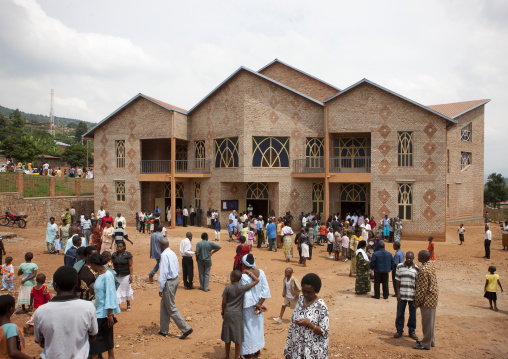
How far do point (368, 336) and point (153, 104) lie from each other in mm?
22206

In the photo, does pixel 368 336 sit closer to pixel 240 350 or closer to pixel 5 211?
pixel 240 350

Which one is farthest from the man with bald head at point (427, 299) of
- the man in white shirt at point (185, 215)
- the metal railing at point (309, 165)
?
the man in white shirt at point (185, 215)

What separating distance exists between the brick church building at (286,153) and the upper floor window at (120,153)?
74mm

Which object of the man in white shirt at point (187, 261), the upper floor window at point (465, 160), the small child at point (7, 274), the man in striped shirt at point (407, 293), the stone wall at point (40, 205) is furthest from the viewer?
the upper floor window at point (465, 160)

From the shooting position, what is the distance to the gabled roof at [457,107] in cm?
2984

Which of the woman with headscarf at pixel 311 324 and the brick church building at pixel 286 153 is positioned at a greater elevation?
the brick church building at pixel 286 153

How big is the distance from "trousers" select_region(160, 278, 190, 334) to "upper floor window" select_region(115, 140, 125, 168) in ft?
70.4

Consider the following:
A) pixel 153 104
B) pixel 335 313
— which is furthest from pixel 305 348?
pixel 153 104

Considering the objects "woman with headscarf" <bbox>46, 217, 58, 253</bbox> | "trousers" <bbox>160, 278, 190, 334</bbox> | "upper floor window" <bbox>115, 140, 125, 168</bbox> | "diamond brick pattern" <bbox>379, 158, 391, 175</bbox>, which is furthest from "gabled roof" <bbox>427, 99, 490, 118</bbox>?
"trousers" <bbox>160, 278, 190, 334</bbox>

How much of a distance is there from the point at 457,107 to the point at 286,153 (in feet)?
56.2

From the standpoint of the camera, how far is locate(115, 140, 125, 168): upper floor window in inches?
1070

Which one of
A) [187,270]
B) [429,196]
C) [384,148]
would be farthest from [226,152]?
[187,270]

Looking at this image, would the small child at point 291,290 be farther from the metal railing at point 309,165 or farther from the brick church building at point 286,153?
the metal railing at point 309,165

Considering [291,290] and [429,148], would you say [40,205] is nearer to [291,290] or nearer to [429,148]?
[291,290]
